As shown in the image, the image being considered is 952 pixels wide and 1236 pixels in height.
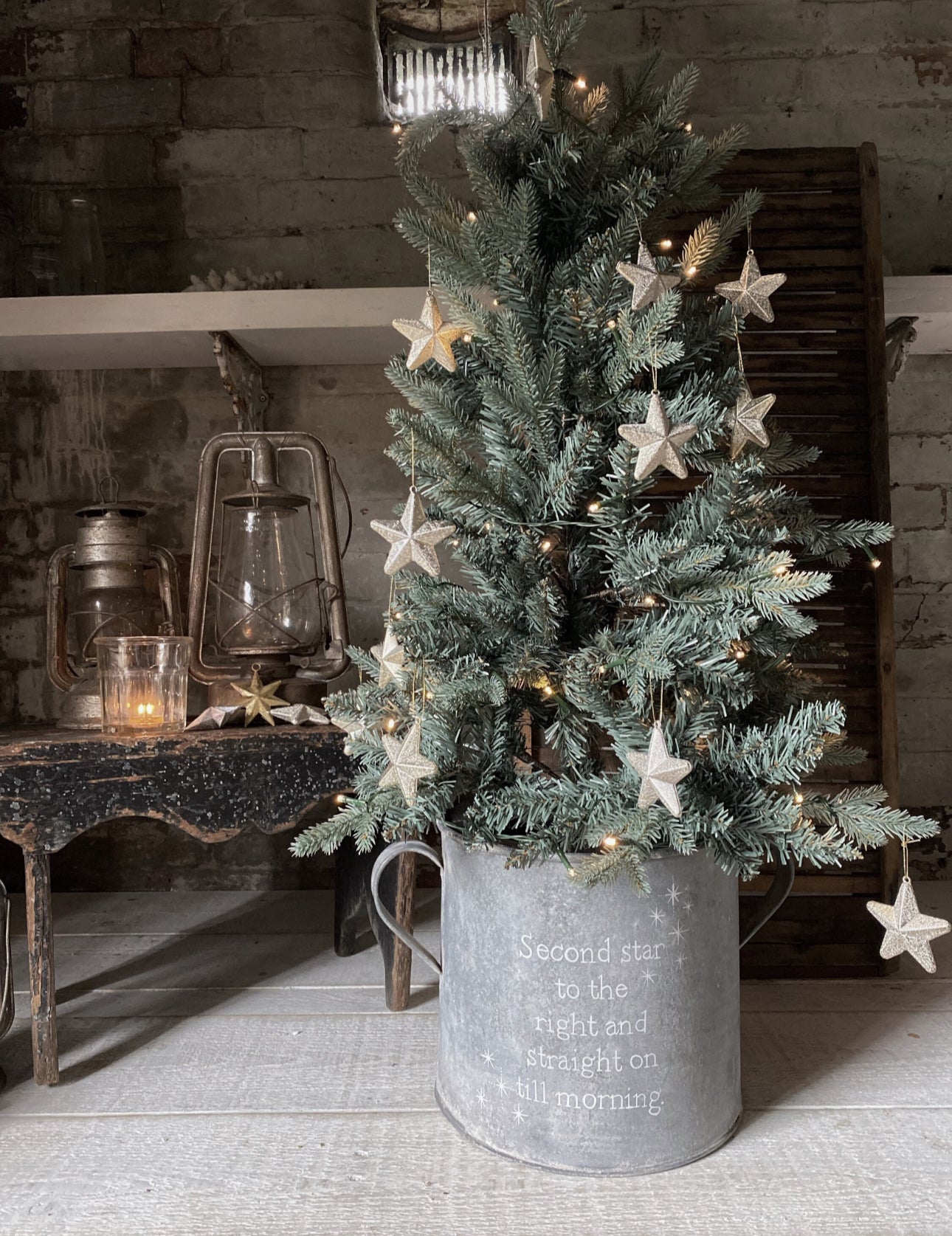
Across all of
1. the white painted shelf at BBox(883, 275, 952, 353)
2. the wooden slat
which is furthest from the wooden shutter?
the wooden slat

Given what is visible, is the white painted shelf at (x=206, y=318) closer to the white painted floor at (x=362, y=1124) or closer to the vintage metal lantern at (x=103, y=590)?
the vintage metal lantern at (x=103, y=590)

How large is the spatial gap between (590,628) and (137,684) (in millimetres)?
672

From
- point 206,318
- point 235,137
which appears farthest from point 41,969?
point 235,137

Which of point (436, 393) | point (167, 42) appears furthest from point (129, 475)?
point (436, 393)

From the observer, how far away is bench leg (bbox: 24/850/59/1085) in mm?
1212

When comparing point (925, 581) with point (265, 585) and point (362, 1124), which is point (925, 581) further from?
point (362, 1124)

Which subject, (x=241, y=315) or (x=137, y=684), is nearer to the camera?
(x=137, y=684)

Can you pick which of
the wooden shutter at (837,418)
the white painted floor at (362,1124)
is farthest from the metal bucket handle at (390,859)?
the wooden shutter at (837,418)

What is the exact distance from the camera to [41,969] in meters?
1.22

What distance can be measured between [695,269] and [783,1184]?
3.18ft

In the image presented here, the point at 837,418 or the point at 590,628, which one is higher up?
the point at 837,418

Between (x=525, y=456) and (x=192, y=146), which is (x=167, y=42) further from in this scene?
(x=525, y=456)

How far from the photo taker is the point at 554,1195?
3.22 ft

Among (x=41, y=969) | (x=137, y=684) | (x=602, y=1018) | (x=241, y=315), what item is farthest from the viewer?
(x=241, y=315)
